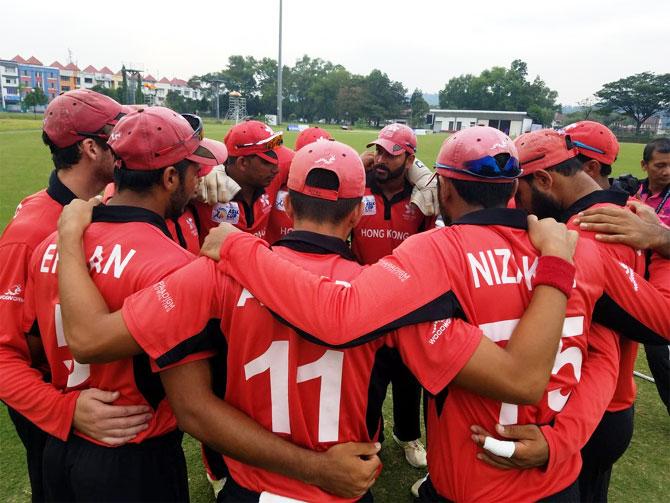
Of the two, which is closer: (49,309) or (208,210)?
(49,309)

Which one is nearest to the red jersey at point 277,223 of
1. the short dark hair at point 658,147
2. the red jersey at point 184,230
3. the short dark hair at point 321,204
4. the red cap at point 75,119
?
the red jersey at point 184,230

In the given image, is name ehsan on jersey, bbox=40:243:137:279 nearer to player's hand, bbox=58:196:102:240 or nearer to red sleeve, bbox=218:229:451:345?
player's hand, bbox=58:196:102:240

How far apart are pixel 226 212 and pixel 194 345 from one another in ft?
8.55

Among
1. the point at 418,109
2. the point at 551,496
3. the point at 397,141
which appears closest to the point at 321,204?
the point at 551,496

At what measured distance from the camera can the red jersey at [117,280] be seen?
6.37 feet

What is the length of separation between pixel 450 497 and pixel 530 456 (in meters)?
0.42

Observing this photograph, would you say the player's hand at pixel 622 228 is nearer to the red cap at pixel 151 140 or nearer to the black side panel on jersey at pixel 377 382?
the black side panel on jersey at pixel 377 382

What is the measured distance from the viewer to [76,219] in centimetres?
204

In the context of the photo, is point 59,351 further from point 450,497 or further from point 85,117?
point 450,497

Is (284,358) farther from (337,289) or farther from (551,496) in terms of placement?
(551,496)

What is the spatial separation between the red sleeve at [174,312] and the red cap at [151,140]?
2.10ft

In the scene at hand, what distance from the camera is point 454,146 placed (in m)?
2.12

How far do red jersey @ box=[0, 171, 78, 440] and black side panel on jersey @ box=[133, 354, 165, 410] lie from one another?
304mm

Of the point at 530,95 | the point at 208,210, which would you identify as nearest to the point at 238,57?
the point at 530,95
